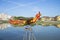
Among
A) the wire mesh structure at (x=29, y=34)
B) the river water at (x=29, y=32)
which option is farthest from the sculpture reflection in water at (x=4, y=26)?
the wire mesh structure at (x=29, y=34)

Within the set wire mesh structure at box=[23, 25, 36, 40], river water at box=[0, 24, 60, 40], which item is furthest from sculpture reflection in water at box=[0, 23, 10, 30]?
wire mesh structure at box=[23, 25, 36, 40]

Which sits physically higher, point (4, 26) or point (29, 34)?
point (4, 26)

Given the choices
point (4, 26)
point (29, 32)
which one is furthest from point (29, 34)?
point (4, 26)

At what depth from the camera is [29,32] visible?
224 centimetres

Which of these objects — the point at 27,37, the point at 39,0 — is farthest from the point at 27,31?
the point at 39,0

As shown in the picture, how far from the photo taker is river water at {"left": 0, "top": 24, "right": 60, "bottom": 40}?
7.32ft

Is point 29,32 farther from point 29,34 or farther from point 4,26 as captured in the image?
point 4,26

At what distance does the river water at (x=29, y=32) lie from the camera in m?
2.23

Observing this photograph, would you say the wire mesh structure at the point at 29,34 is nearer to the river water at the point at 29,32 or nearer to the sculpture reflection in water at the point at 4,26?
the river water at the point at 29,32

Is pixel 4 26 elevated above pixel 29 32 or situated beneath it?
elevated above

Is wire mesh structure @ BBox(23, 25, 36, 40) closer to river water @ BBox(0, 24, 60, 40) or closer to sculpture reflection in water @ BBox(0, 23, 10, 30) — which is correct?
river water @ BBox(0, 24, 60, 40)

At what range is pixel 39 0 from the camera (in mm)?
2293

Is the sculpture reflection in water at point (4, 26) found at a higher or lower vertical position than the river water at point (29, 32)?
higher

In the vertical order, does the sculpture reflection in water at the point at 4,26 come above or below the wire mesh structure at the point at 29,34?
above
